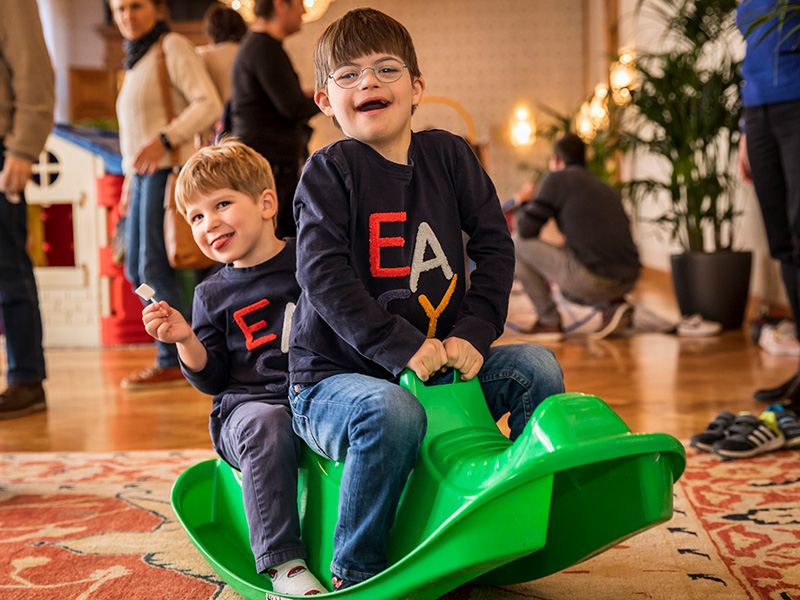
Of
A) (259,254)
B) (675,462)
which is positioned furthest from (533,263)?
(675,462)

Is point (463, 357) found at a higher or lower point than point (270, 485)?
higher

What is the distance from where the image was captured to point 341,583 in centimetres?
98

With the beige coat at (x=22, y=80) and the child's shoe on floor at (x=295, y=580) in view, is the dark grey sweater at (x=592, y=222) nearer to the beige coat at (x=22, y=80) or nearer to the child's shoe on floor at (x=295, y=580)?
the beige coat at (x=22, y=80)

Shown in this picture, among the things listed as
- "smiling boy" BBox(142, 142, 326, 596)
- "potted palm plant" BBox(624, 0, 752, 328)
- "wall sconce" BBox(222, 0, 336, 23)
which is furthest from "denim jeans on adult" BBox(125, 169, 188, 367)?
"wall sconce" BBox(222, 0, 336, 23)

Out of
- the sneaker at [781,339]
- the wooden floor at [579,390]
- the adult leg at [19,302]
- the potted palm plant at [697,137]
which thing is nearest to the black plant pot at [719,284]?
the potted palm plant at [697,137]

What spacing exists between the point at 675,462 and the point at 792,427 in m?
1.01

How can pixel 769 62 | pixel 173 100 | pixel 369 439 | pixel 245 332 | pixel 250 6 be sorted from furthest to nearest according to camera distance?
1. pixel 250 6
2. pixel 173 100
3. pixel 769 62
4. pixel 245 332
5. pixel 369 439

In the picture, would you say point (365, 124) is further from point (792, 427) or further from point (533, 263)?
point (533, 263)

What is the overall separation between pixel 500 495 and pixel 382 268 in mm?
342

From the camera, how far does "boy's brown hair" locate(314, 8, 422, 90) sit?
3.46ft

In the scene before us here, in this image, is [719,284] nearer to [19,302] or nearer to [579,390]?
[579,390]

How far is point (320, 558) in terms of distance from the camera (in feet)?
3.53

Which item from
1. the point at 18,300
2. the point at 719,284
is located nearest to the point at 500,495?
the point at 18,300

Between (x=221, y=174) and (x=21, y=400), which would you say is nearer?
(x=221, y=174)
